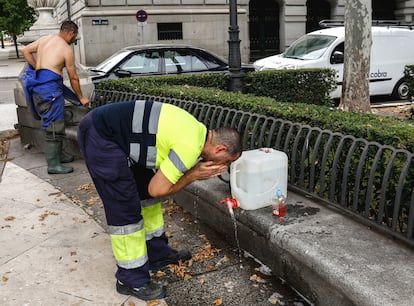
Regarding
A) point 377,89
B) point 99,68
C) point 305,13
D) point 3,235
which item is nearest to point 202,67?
point 99,68

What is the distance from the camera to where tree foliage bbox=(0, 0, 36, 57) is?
42281 mm

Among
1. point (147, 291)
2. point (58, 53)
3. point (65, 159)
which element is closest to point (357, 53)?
point (58, 53)

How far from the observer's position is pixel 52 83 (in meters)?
6.27

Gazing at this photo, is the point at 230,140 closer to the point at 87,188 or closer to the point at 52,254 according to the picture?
the point at 52,254

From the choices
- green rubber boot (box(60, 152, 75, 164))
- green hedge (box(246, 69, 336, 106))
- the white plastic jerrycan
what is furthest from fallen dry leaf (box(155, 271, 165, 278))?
green hedge (box(246, 69, 336, 106))

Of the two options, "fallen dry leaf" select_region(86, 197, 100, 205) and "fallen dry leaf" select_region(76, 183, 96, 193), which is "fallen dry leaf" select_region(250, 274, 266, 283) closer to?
"fallen dry leaf" select_region(86, 197, 100, 205)

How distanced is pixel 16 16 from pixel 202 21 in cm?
2647

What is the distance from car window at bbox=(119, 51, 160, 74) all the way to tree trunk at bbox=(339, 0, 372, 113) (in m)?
3.87

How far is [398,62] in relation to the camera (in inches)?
522

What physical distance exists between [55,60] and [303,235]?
14.0 feet

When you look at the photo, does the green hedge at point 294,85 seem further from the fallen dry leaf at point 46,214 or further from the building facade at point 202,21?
the building facade at point 202,21

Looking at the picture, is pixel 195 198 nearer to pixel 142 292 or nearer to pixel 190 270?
pixel 190 270

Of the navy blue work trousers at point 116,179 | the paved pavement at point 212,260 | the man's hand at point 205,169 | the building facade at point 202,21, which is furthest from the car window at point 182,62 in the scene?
the building facade at point 202,21

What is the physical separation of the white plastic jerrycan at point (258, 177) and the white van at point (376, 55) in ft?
29.0
